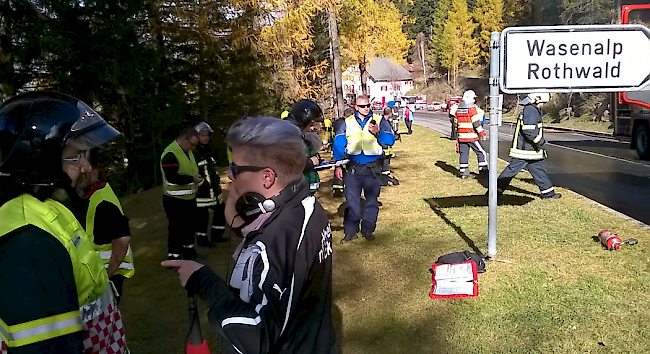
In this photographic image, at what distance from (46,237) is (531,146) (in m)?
8.47

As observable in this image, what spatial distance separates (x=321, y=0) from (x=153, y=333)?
12671mm

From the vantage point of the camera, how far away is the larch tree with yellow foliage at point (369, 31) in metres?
18.1

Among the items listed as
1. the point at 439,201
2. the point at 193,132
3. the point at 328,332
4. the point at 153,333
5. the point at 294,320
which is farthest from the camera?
the point at 439,201

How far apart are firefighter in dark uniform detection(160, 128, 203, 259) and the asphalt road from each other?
639cm

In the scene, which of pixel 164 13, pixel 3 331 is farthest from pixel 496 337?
pixel 164 13

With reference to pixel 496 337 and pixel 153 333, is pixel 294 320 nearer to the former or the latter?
pixel 496 337

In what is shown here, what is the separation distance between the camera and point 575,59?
5234mm

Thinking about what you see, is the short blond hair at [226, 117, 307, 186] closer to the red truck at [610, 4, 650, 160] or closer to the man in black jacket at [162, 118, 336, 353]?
the man in black jacket at [162, 118, 336, 353]

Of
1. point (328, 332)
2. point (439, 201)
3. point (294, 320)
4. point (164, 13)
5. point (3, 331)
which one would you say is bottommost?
point (439, 201)

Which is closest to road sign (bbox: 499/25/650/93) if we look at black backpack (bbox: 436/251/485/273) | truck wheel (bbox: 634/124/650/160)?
black backpack (bbox: 436/251/485/273)

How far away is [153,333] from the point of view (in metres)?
4.71

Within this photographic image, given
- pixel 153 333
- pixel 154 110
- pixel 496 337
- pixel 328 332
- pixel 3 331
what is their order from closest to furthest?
pixel 3 331, pixel 328 332, pixel 496 337, pixel 153 333, pixel 154 110

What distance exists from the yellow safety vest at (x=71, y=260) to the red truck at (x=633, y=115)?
1390cm

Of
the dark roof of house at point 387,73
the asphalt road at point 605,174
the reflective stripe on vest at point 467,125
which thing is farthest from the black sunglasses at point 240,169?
the dark roof of house at point 387,73
